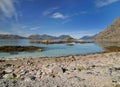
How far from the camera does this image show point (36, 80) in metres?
10.6

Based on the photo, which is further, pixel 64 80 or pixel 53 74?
pixel 53 74

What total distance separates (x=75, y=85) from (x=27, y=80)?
320 cm

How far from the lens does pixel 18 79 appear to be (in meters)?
10.7

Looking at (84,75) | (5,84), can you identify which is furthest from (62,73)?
(5,84)

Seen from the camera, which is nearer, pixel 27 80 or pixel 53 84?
pixel 53 84

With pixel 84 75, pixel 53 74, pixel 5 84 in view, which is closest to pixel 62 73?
pixel 53 74

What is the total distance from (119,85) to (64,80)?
3.48 meters

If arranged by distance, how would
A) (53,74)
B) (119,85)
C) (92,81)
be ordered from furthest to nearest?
(53,74) → (92,81) → (119,85)

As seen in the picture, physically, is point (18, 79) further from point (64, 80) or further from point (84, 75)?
point (84, 75)

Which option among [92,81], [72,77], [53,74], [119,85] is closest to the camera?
[119,85]

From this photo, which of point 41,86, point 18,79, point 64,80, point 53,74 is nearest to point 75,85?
point 64,80

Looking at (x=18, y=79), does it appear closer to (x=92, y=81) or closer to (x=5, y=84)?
(x=5, y=84)

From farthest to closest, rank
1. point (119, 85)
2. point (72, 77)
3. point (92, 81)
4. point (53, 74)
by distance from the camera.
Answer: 1. point (53, 74)
2. point (72, 77)
3. point (92, 81)
4. point (119, 85)

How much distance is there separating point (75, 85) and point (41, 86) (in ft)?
6.84
